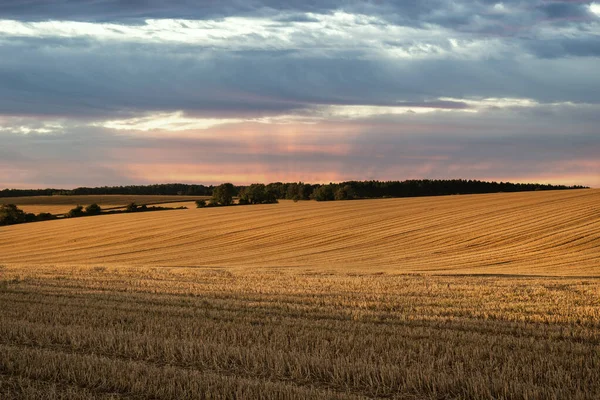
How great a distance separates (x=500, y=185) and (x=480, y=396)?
101 metres

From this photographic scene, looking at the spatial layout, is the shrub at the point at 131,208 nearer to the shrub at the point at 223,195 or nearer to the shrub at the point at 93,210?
the shrub at the point at 93,210

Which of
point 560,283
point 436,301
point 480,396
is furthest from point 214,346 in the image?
point 560,283

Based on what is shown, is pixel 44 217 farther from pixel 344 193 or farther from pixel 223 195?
pixel 344 193

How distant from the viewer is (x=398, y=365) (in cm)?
835

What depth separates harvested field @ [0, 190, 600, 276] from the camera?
35.6 metres

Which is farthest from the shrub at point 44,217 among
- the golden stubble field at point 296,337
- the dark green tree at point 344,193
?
the golden stubble field at point 296,337

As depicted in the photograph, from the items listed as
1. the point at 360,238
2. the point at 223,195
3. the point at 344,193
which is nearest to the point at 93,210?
the point at 223,195

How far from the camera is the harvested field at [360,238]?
35.6 m

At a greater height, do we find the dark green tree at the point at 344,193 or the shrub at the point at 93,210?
the dark green tree at the point at 344,193

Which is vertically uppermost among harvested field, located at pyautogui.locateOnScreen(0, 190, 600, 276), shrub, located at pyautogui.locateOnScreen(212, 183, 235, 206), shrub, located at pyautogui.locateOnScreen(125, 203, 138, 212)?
shrub, located at pyautogui.locateOnScreen(212, 183, 235, 206)

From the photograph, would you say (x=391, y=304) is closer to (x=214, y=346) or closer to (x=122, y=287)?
(x=214, y=346)

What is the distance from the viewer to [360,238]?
4772 cm

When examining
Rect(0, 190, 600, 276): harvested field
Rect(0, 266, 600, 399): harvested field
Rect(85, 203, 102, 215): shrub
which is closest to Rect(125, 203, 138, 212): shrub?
Rect(85, 203, 102, 215): shrub

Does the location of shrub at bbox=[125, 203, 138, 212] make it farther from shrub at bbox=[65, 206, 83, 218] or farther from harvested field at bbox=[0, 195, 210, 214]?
shrub at bbox=[65, 206, 83, 218]
